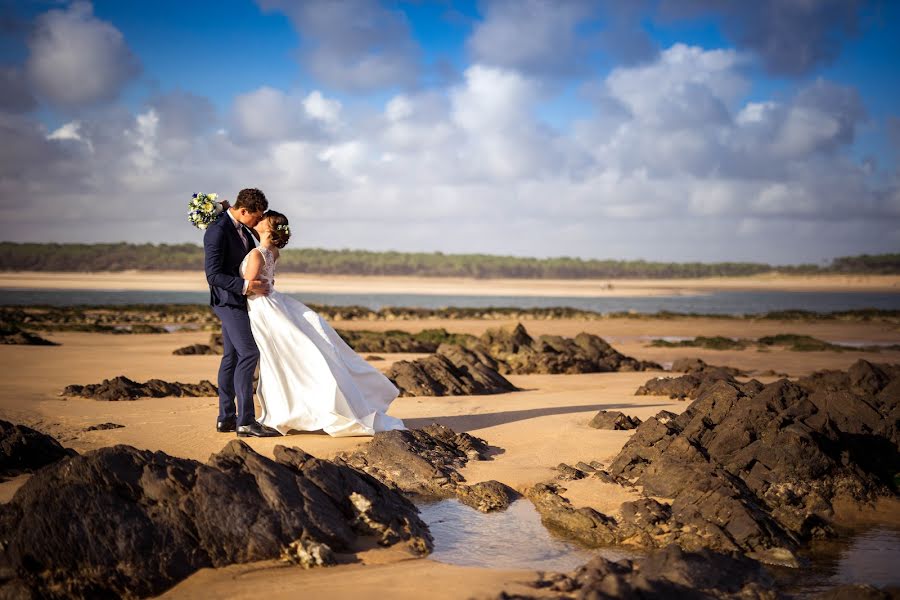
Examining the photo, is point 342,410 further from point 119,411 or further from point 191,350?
point 191,350

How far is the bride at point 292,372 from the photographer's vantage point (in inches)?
322

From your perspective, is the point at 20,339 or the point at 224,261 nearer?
the point at 224,261

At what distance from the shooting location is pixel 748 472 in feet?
23.1

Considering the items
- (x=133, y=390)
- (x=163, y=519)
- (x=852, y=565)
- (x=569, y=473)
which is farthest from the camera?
(x=133, y=390)

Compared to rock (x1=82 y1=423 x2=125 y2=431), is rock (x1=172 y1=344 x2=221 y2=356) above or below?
below

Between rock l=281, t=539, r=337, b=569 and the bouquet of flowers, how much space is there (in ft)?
14.5

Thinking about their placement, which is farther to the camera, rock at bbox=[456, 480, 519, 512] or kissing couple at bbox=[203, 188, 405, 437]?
kissing couple at bbox=[203, 188, 405, 437]

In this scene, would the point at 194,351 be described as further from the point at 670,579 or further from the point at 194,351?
the point at 670,579

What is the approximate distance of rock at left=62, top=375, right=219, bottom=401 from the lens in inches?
436

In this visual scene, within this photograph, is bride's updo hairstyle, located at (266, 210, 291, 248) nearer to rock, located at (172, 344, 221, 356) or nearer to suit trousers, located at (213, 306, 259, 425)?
suit trousers, located at (213, 306, 259, 425)

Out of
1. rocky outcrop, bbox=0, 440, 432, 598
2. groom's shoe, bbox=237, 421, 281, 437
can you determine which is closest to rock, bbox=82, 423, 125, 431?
groom's shoe, bbox=237, 421, 281, 437

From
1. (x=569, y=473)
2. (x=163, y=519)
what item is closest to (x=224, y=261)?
(x=163, y=519)

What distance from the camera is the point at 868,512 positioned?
22.3 feet

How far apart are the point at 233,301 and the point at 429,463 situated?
102 inches
